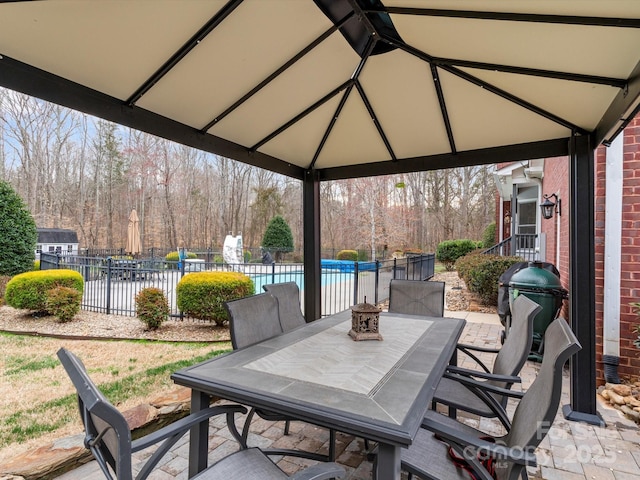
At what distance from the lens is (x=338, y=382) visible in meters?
1.62

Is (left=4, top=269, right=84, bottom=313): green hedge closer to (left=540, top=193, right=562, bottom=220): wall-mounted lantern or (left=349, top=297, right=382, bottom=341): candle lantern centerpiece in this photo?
(left=349, top=297, right=382, bottom=341): candle lantern centerpiece

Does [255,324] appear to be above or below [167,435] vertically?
above

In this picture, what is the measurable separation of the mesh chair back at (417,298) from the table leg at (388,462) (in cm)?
249

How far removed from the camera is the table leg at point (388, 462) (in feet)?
4.01

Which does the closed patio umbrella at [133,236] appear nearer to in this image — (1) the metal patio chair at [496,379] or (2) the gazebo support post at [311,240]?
(2) the gazebo support post at [311,240]

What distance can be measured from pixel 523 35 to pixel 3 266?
29.8 ft

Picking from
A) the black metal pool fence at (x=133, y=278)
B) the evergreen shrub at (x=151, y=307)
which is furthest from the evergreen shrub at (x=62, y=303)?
the evergreen shrub at (x=151, y=307)

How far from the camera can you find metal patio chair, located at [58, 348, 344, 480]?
1.10m

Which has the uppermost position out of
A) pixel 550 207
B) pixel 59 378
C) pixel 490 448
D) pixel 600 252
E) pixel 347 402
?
pixel 550 207

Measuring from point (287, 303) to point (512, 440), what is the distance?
2053 millimetres

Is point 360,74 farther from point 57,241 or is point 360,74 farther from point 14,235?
point 57,241

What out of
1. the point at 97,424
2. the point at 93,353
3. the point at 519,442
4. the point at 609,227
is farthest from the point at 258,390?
the point at 93,353

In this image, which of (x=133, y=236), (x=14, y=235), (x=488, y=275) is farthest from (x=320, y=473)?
(x=133, y=236)

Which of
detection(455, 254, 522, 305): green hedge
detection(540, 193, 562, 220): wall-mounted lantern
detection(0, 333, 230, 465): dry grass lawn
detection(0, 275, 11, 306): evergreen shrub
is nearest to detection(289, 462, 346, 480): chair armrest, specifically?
detection(0, 333, 230, 465): dry grass lawn
